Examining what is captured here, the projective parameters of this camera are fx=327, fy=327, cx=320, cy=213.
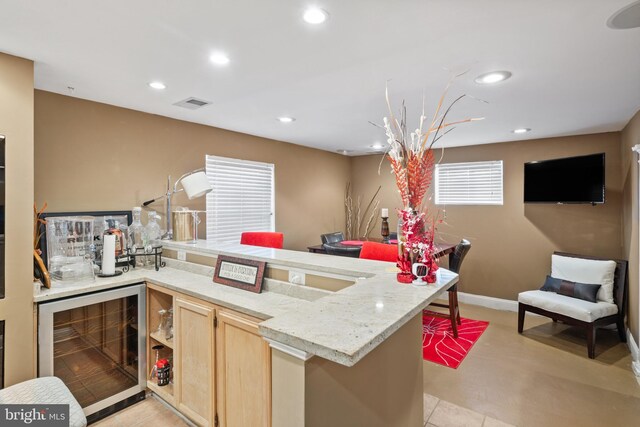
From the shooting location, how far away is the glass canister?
2.38 meters

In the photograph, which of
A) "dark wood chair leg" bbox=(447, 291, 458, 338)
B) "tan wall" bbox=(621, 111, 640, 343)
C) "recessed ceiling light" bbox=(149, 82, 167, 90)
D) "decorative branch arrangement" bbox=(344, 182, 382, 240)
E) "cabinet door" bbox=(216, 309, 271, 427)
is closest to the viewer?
"cabinet door" bbox=(216, 309, 271, 427)

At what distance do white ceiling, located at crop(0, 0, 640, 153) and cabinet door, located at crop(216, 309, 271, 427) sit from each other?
1.55 meters

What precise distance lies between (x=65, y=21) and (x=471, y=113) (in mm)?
3197

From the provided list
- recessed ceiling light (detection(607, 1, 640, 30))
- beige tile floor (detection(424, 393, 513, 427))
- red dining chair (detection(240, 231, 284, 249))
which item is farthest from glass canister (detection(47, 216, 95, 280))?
recessed ceiling light (detection(607, 1, 640, 30))

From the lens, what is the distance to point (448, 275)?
187cm

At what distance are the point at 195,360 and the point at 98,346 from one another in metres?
0.93

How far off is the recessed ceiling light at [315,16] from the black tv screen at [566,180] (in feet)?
12.3

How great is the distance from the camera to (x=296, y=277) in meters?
2.00

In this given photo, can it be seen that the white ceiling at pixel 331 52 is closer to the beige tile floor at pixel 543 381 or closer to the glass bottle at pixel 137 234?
the glass bottle at pixel 137 234

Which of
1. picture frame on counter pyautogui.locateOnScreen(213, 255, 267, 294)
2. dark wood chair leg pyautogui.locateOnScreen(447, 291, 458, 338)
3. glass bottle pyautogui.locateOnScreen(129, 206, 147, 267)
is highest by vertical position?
glass bottle pyautogui.locateOnScreen(129, 206, 147, 267)

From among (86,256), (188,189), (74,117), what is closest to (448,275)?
(188,189)

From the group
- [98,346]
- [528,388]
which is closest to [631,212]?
[528,388]

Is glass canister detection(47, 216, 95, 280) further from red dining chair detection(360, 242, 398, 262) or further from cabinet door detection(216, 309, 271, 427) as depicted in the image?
red dining chair detection(360, 242, 398, 262)

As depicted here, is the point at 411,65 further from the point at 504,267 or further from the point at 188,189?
the point at 504,267
